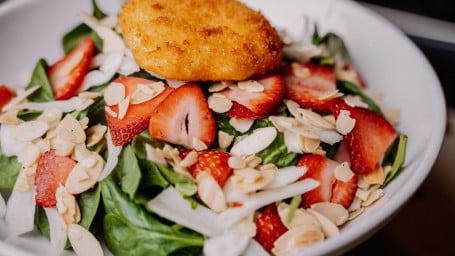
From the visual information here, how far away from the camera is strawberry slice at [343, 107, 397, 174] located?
1.27m

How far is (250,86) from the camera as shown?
128cm

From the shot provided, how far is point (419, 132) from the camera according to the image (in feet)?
4.47

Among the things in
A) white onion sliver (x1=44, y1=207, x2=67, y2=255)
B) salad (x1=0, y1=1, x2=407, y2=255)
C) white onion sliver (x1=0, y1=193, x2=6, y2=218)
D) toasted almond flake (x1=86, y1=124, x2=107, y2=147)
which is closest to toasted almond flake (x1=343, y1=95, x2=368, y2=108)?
salad (x1=0, y1=1, x2=407, y2=255)

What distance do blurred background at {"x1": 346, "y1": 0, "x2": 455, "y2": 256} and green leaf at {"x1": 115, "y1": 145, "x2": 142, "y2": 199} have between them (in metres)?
0.68

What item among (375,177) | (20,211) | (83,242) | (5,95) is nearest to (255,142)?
(375,177)

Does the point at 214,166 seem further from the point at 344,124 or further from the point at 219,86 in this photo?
the point at 344,124

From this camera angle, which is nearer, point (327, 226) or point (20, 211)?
point (327, 226)

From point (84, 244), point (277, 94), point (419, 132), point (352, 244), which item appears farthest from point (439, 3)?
point (84, 244)

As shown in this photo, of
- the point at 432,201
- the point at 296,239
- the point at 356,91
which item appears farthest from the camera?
the point at 432,201

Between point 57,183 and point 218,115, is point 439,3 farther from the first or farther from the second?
point 57,183

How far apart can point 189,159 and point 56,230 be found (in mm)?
301

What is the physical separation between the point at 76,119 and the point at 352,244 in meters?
0.63

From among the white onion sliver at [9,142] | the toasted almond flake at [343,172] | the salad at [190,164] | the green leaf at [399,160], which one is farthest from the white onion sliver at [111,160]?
the green leaf at [399,160]

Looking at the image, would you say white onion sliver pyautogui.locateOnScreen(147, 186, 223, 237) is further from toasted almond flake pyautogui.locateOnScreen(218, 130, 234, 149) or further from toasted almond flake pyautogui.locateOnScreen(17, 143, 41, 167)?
toasted almond flake pyautogui.locateOnScreen(17, 143, 41, 167)
